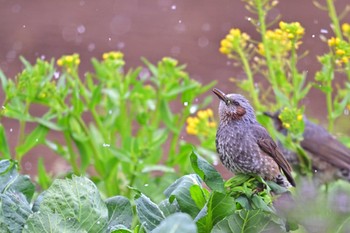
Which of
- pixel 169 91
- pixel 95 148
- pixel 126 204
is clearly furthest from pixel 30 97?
pixel 126 204

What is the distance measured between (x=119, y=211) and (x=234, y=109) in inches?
29.8

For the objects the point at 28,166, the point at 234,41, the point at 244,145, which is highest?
the point at 244,145

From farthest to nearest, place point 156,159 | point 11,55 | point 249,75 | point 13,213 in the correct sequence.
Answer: point 11,55 → point 156,159 → point 249,75 → point 13,213

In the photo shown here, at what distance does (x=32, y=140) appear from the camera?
3801 millimetres

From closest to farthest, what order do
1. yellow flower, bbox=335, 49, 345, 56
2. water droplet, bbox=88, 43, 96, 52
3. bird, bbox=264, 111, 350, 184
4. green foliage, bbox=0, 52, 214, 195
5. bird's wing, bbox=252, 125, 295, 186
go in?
1. bird's wing, bbox=252, 125, 295, 186
2. yellow flower, bbox=335, 49, 345, 56
3. green foliage, bbox=0, 52, 214, 195
4. bird, bbox=264, 111, 350, 184
5. water droplet, bbox=88, 43, 96, 52

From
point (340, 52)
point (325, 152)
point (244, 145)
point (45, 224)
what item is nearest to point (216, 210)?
point (45, 224)

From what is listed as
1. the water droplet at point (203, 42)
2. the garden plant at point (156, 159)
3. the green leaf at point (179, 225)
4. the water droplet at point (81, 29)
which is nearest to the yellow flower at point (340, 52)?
the garden plant at point (156, 159)

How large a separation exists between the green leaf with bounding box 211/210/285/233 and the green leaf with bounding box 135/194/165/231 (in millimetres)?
150

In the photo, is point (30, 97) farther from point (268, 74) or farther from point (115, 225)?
point (115, 225)

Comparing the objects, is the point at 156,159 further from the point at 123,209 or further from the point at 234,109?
the point at 123,209

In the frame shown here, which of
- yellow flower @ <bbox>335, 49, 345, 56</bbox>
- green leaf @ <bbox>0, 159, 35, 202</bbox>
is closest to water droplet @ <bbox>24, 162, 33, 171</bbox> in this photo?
yellow flower @ <bbox>335, 49, 345, 56</bbox>

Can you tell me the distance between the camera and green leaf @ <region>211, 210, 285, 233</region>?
1869 millimetres

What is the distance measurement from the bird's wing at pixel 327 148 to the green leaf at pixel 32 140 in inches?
46.2

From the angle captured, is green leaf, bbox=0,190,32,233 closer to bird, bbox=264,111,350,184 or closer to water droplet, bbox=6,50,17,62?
bird, bbox=264,111,350,184
